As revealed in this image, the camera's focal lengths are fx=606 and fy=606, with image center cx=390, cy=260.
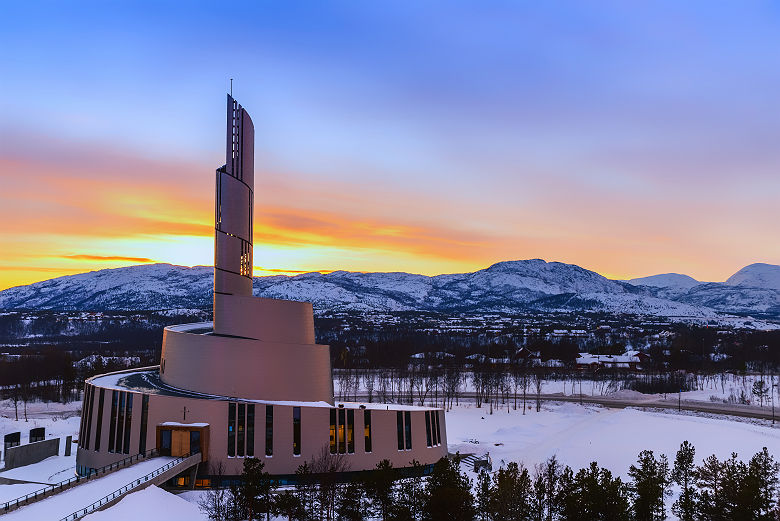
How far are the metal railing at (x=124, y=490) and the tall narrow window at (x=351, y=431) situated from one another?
13.4 metres

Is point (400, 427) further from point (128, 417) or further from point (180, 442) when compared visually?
point (128, 417)

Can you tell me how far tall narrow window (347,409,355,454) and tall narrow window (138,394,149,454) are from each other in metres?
18.0

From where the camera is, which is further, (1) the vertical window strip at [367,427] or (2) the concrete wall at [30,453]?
(2) the concrete wall at [30,453]

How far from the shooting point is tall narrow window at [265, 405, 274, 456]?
53.9 metres

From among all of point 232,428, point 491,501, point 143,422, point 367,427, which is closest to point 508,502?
point 491,501

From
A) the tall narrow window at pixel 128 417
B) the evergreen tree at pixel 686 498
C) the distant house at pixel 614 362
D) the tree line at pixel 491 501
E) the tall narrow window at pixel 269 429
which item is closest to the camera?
the tree line at pixel 491 501

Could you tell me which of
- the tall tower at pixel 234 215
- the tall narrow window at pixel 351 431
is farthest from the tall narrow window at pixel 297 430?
the tall tower at pixel 234 215

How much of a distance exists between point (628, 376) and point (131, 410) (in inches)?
5191

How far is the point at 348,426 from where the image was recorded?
56.6 m

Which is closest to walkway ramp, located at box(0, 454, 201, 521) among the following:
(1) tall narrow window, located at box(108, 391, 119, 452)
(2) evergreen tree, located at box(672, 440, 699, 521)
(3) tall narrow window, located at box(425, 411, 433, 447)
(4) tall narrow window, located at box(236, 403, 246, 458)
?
(4) tall narrow window, located at box(236, 403, 246, 458)

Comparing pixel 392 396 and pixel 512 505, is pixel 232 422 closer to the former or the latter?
pixel 512 505

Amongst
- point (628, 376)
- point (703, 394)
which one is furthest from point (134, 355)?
point (703, 394)

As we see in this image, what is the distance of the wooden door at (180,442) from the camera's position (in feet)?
170

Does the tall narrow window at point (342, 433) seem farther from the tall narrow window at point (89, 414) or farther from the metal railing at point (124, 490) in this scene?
the tall narrow window at point (89, 414)
